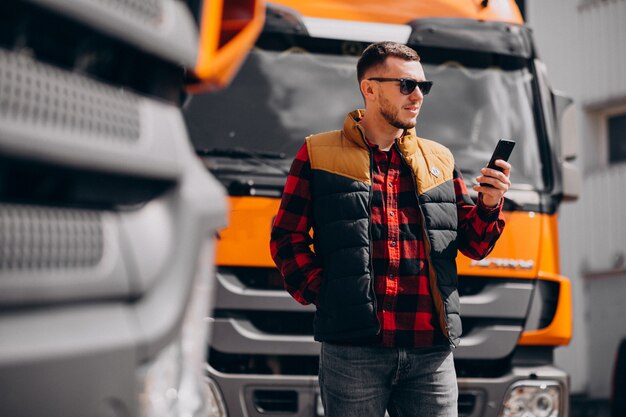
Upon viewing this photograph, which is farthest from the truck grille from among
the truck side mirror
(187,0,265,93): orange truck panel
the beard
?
(187,0,265,93): orange truck panel

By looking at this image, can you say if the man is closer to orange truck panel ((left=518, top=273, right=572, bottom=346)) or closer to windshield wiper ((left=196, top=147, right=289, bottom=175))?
windshield wiper ((left=196, top=147, right=289, bottom=175))

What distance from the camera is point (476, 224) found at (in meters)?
3.14

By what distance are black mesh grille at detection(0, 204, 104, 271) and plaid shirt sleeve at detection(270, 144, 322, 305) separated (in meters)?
1.47

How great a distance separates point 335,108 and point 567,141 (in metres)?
1.26

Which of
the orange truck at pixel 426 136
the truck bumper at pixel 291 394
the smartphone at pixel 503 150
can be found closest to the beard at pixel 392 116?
the smartphone at pixel 503 150

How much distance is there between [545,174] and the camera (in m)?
4.93

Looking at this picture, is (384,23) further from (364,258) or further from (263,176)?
(364,258)

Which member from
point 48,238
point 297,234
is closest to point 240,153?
point 297,234

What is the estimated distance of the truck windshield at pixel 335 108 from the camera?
459 centimetres

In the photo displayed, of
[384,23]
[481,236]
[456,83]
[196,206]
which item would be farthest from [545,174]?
[196,206]

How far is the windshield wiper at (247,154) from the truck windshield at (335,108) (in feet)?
0.07

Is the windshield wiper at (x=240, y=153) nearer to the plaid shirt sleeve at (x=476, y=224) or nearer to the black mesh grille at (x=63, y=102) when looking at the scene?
the plaid shirt sleeve at (x=476, y=224)

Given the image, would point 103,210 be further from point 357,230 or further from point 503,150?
point 503,150

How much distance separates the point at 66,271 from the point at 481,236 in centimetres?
178
